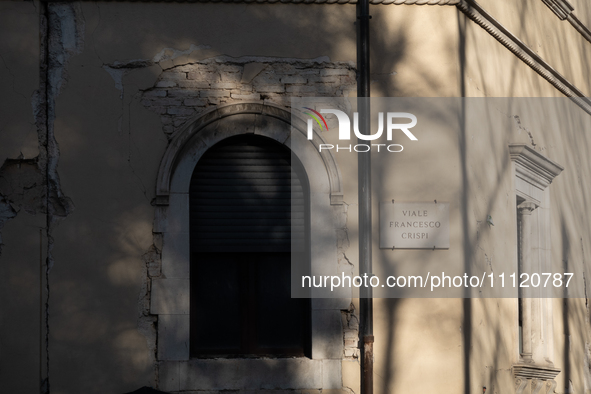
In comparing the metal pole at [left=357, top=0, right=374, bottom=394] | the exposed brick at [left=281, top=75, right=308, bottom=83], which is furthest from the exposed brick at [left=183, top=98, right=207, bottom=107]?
the metal pole at [left=357, top=0, right=374, bottom=394]

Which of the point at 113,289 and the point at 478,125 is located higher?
the point at 478,125

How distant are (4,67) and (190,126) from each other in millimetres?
1848

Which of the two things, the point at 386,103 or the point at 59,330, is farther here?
the point at 386,103

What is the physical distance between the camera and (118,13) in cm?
639

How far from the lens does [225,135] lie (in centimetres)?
636

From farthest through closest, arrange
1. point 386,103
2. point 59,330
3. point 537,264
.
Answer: point 537,264 → point 386,103 → point 59,330

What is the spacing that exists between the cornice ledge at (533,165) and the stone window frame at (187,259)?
7.98 feet

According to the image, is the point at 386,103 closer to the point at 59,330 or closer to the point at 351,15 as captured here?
the point at 351,15

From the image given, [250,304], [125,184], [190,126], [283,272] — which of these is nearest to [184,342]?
[250,304]

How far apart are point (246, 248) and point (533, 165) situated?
151 inches

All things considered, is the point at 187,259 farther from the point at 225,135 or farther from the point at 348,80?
the point at 348,80

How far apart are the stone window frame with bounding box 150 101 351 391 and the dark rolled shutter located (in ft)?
0.54

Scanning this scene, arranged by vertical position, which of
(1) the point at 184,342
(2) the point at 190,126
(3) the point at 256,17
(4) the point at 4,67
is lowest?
(1) the point at 184,342

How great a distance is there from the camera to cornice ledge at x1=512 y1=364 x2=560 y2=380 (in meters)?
7.40
